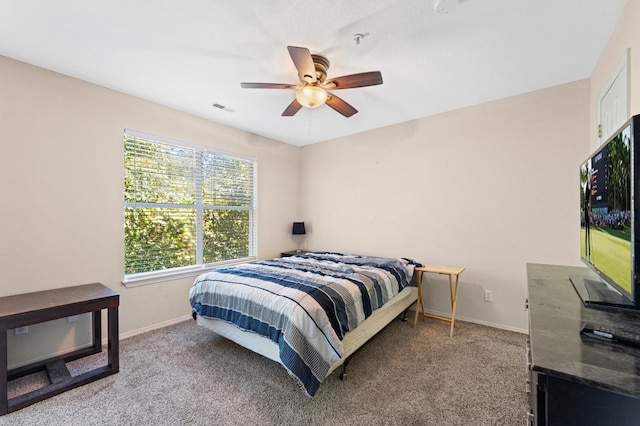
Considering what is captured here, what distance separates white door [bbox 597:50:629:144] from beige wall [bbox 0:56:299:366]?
13.4 feet

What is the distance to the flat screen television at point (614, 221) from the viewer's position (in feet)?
3.19

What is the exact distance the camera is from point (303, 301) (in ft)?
6.55

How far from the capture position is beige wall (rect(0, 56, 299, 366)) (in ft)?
7.51

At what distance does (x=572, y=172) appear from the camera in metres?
2.69

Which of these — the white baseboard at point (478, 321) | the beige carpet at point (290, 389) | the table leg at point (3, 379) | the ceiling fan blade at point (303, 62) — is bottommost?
the beige carpet at point (290, 389)

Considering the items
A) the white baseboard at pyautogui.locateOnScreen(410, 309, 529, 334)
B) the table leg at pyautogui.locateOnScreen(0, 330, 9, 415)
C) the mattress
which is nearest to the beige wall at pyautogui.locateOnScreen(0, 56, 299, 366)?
the table leg at pyautogui.locateOnScreen(0, 330, 9, 415)

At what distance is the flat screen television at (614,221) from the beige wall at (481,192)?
1384 millimetres

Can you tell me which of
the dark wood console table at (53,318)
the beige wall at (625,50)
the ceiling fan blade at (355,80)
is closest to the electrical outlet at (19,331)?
the dark wood console table at (53,318)

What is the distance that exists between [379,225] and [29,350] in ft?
12.9

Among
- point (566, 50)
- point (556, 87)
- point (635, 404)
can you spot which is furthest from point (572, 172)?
point (635, 404)

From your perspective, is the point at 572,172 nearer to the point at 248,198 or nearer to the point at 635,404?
the point at 635,404

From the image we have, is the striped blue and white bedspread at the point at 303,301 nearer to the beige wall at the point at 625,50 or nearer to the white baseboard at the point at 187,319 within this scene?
the white baseboard at the point at 187,319

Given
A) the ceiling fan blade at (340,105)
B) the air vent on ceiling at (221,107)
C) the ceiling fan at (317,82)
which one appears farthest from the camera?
the air vent on ceiling at (221,107)

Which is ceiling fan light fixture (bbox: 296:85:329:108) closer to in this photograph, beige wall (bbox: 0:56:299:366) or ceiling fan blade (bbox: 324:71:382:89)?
ceiling fan blade (bbox: 324:71:382:89)
